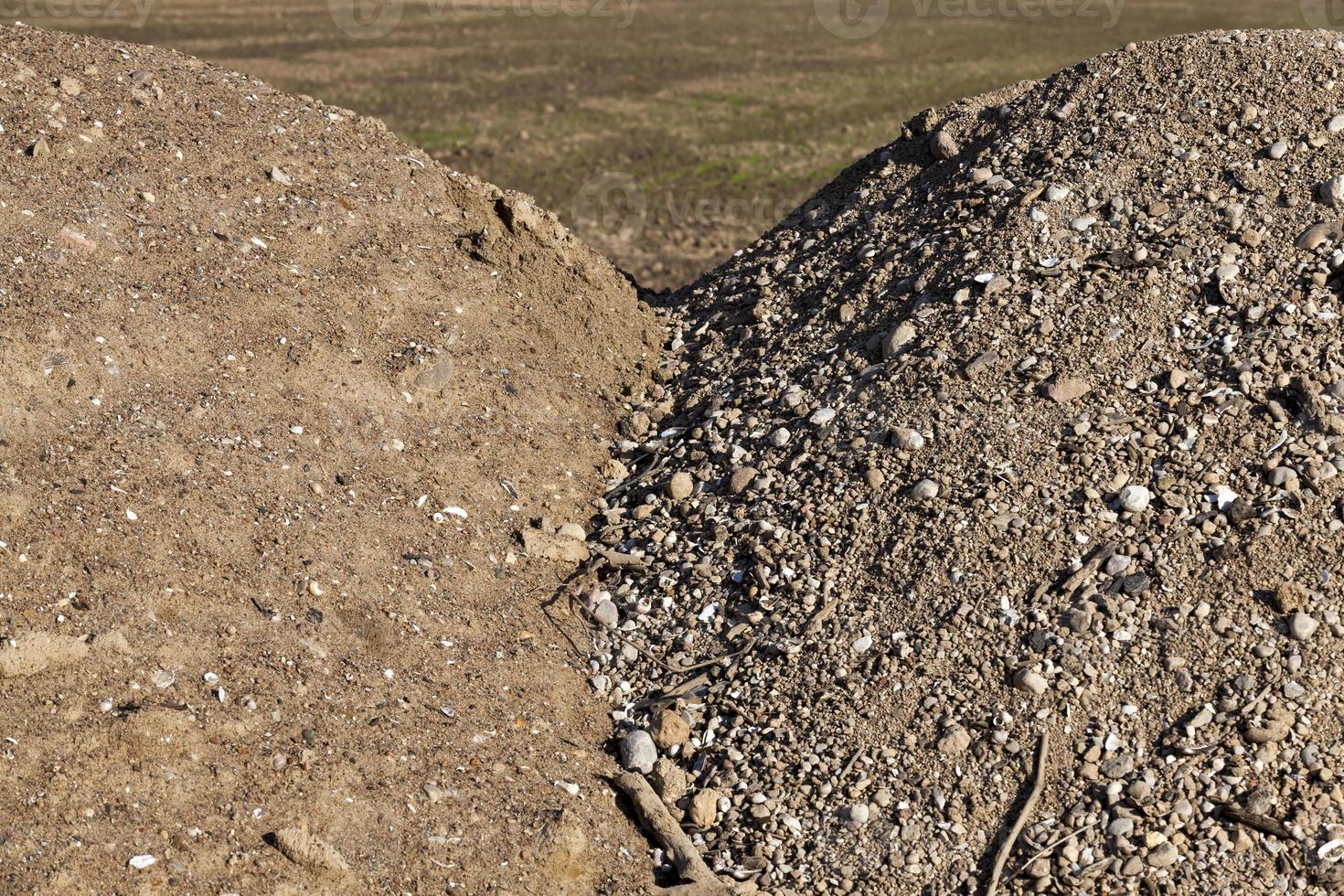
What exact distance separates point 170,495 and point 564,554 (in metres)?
Result: 1.49

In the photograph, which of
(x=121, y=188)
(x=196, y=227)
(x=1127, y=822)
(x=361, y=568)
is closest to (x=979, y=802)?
(x=1127, y=822)

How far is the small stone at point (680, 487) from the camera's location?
492cm

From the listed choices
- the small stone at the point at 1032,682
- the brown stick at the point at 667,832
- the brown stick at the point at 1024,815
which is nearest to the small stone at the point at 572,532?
the brown stick at the point at 667,832

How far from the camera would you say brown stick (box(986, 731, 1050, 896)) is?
3445 millimetres

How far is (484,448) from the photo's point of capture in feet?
16.6

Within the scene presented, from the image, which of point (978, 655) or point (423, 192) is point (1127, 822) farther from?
point (423, 192)
